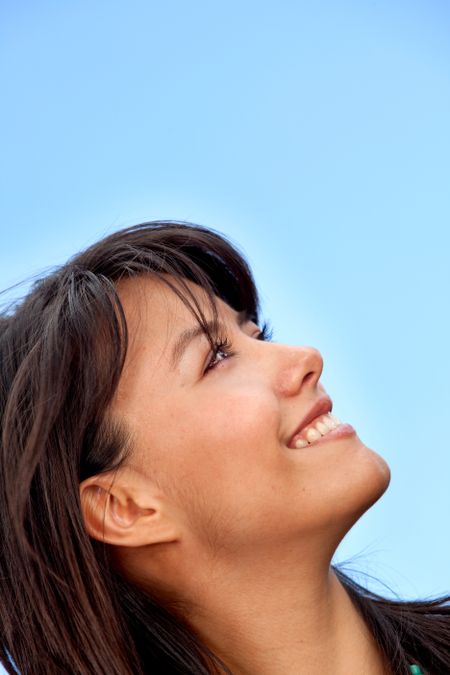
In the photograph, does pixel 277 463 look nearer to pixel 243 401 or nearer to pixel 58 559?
pixel 243 401

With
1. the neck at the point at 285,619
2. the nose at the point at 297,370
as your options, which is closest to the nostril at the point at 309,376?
the nose at the point at 297,370

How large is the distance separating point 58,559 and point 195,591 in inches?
9.8

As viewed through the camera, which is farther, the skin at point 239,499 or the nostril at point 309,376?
the nostril at point 309,376

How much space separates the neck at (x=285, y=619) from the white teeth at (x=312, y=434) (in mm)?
198

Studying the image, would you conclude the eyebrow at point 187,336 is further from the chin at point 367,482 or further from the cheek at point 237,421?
the chin at point 367,482

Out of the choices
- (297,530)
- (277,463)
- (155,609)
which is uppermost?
(277,463)

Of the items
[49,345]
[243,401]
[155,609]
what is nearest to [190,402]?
[243,401]

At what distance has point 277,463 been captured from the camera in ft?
5.57

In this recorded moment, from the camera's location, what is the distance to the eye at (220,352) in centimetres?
182

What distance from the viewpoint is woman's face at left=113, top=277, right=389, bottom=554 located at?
1696 millimetres

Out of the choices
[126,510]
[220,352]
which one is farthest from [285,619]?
[220,352]

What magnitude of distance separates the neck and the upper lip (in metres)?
0.22

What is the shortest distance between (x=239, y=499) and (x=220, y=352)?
0.28 metres

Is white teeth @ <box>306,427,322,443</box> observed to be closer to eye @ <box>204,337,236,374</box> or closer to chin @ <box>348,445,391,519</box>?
chin @ <box>348,445,391,519</box>
